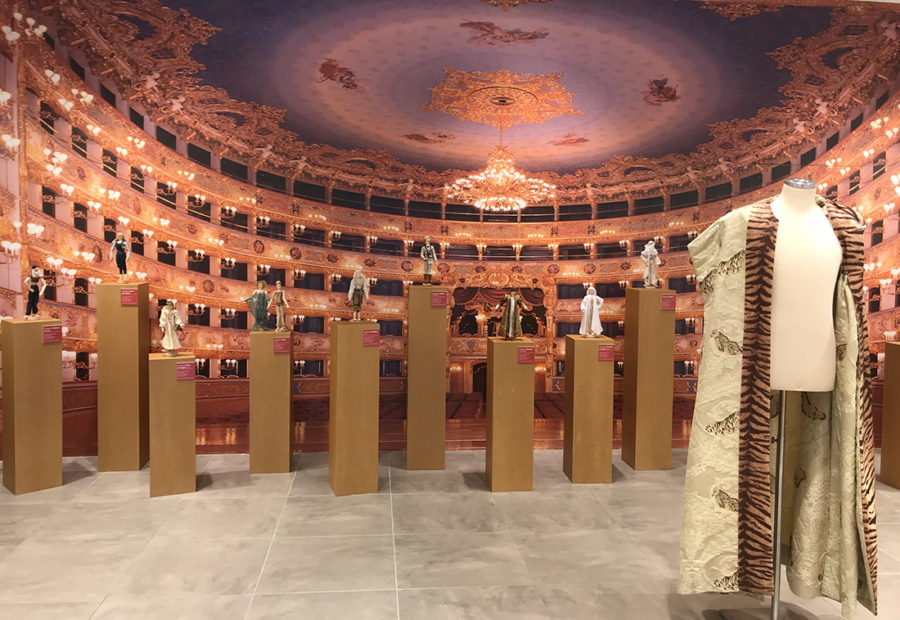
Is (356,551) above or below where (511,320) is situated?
below

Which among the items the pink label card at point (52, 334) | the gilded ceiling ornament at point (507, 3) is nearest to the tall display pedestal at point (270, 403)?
the pink label card at point (52, 334)

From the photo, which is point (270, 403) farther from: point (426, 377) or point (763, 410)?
point (763, 410)

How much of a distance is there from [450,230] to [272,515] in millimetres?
3290

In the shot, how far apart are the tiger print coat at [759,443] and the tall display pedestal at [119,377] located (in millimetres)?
4383

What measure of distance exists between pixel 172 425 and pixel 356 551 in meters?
1.85

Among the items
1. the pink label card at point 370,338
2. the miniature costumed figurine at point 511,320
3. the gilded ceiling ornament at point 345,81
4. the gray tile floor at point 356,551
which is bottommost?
the gray tile floor at point 356,551

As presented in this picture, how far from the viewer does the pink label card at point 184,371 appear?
14.4 ft

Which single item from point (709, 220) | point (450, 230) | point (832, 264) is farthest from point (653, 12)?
point (832, 264)

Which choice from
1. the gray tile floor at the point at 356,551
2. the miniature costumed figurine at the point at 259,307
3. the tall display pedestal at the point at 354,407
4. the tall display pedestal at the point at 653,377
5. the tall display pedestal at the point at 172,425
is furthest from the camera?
the tall display pedestal at the point at 653,377

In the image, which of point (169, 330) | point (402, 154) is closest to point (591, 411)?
point (402, 154)

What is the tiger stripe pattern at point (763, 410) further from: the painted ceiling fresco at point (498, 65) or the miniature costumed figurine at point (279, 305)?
the miniature costumed figurine at point (279, 305)

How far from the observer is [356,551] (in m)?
3.49

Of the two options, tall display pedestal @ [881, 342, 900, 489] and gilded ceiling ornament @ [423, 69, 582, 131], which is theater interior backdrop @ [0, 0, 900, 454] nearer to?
gilded ceiling ornament @ [423, 69, 582, 131]

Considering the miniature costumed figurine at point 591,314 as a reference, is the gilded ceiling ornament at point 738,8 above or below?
above
